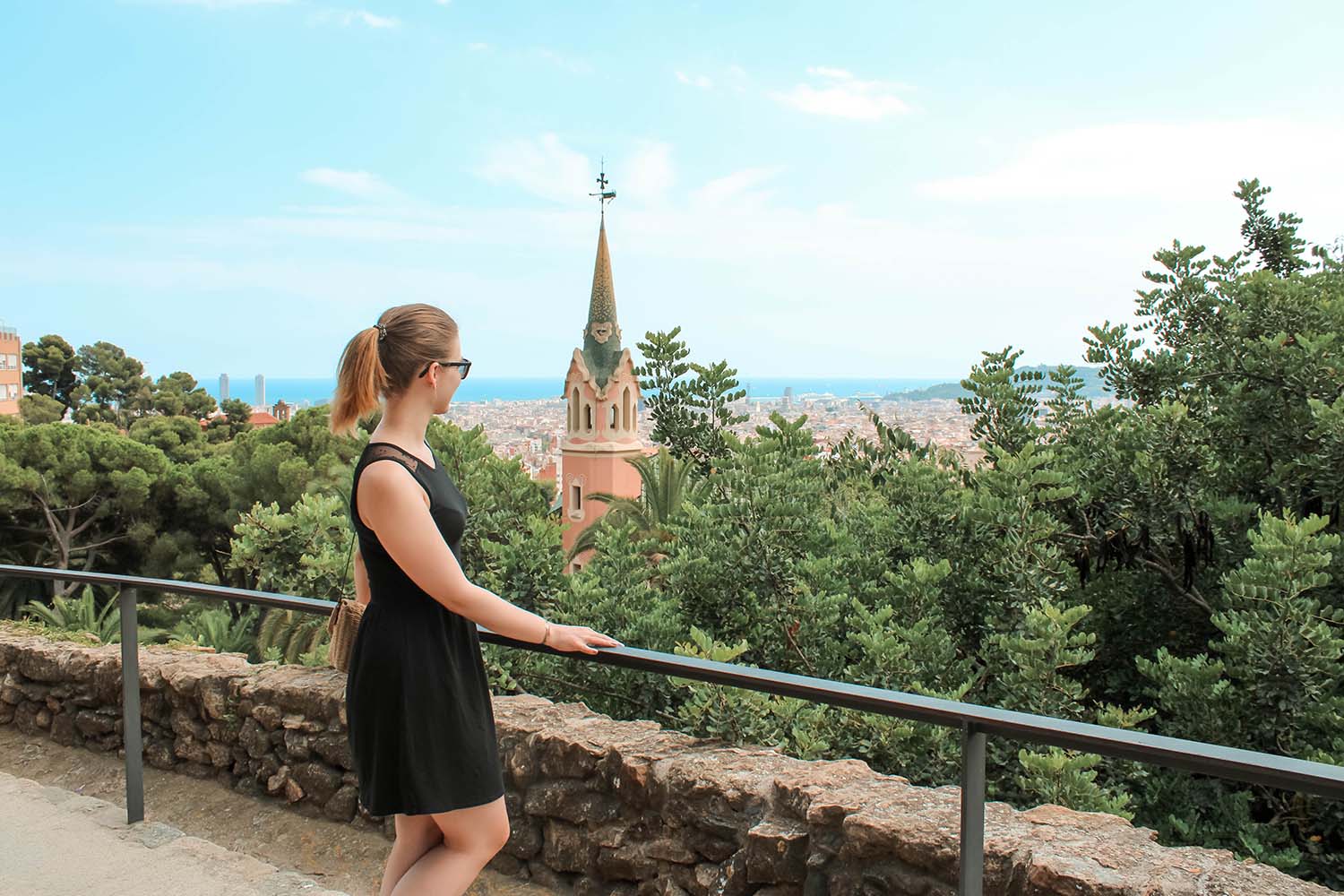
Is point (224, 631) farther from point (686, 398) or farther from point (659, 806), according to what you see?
point (659, 806)

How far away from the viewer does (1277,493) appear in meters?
6.14

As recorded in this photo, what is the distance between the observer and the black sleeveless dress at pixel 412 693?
1963 mm

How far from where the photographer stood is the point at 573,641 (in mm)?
2115

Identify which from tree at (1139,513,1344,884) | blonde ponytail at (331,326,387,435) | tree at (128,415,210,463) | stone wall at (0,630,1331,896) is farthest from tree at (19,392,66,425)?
blonde ponytail at (331,326,387,435)

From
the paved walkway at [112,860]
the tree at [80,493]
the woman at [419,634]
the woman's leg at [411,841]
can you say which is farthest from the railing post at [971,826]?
the tree at [80,493]

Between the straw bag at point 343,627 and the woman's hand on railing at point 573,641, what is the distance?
0.74 metres

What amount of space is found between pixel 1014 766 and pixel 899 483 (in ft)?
6.52

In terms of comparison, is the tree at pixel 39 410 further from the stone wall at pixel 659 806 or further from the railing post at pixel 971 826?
the railing post at pixel 971 826

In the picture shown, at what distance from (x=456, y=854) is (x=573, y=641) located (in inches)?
19.6

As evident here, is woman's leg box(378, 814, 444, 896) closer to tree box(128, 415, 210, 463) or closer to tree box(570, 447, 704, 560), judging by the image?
tree box(570, 447, 704, 560)

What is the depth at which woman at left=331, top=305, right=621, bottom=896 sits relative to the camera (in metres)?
1.93

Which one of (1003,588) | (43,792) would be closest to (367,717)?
(43,792)

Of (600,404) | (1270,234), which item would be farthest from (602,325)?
(1270,234)

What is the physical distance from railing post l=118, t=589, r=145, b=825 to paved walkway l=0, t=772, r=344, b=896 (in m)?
0.07
